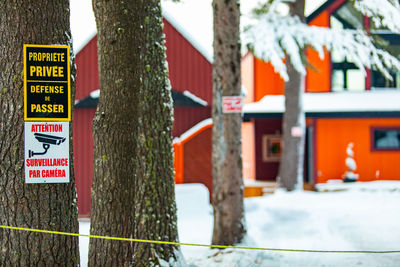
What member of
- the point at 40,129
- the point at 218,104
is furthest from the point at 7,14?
the point at 218,104

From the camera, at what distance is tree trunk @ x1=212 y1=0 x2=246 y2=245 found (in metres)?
9.55

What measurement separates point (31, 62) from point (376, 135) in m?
19.4

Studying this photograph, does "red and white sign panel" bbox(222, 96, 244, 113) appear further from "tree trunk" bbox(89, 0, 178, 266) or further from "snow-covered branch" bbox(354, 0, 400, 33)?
"snow-covered branch" bbox(354, 0, 400, 33)

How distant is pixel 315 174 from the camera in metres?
21.7

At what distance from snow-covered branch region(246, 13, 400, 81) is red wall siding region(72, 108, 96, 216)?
16.8ft

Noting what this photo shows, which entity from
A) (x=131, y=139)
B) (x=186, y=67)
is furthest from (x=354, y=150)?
(x=131, y=139)

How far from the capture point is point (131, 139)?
7.39 m

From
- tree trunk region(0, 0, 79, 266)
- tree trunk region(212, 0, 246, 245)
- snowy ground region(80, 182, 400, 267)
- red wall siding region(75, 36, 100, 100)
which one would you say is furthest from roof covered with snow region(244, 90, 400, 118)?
tree trunk region(0, 0, 79, 266)

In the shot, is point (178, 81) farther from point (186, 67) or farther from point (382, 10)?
point (382, 10)

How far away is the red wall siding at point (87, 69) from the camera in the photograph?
16.7 metres

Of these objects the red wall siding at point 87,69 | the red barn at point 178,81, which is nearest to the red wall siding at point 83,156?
the red barn at point 178,81

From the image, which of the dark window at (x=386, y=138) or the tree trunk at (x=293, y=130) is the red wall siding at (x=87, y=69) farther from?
the dark window at (x=386, y=138)

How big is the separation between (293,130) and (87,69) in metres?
6.98

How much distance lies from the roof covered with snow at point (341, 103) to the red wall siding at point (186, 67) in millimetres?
4634
